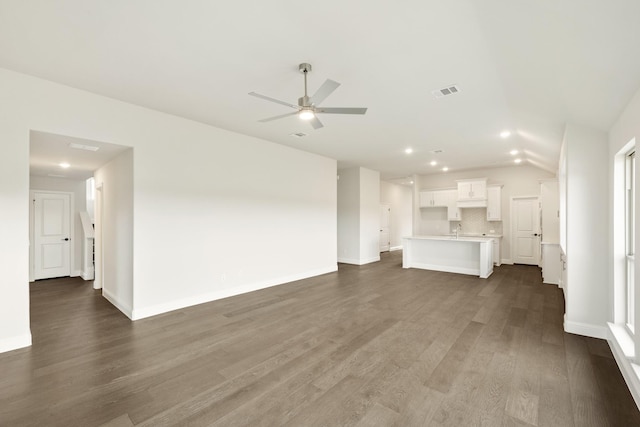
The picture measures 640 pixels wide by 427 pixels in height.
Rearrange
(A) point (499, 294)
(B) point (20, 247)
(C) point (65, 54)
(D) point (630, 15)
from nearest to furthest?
(D) point (630, 15)
(C) point (65, 54)
(B) point (20, 247)
(A) point (499, 294)

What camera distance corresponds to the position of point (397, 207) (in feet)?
41.0

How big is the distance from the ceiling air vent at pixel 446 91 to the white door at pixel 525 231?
21.9 ft

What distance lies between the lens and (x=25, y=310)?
310 cm

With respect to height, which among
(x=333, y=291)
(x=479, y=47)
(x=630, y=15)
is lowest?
(x=333, y=291)

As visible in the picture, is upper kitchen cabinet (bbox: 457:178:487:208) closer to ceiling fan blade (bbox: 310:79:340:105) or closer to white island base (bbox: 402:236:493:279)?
white island base (bbox: 402:236:493:279)

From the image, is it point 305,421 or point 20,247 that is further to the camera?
point 20,247

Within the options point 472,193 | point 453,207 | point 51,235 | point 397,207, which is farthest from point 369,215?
point 51,235

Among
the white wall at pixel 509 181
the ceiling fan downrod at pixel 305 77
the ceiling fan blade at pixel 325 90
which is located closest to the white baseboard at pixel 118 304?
the ceiling fan downrod at pixel 305 77

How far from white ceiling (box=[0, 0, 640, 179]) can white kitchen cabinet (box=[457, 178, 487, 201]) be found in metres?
4.66

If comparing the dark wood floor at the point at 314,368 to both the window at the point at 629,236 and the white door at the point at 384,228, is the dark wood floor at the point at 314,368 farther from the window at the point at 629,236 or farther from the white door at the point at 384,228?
the white door at the point at 384,228

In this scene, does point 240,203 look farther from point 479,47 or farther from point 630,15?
point 630,15

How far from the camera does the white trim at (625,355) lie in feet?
7.22

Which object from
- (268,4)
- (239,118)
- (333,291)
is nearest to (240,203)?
(239,118)

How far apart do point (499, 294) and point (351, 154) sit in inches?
163
